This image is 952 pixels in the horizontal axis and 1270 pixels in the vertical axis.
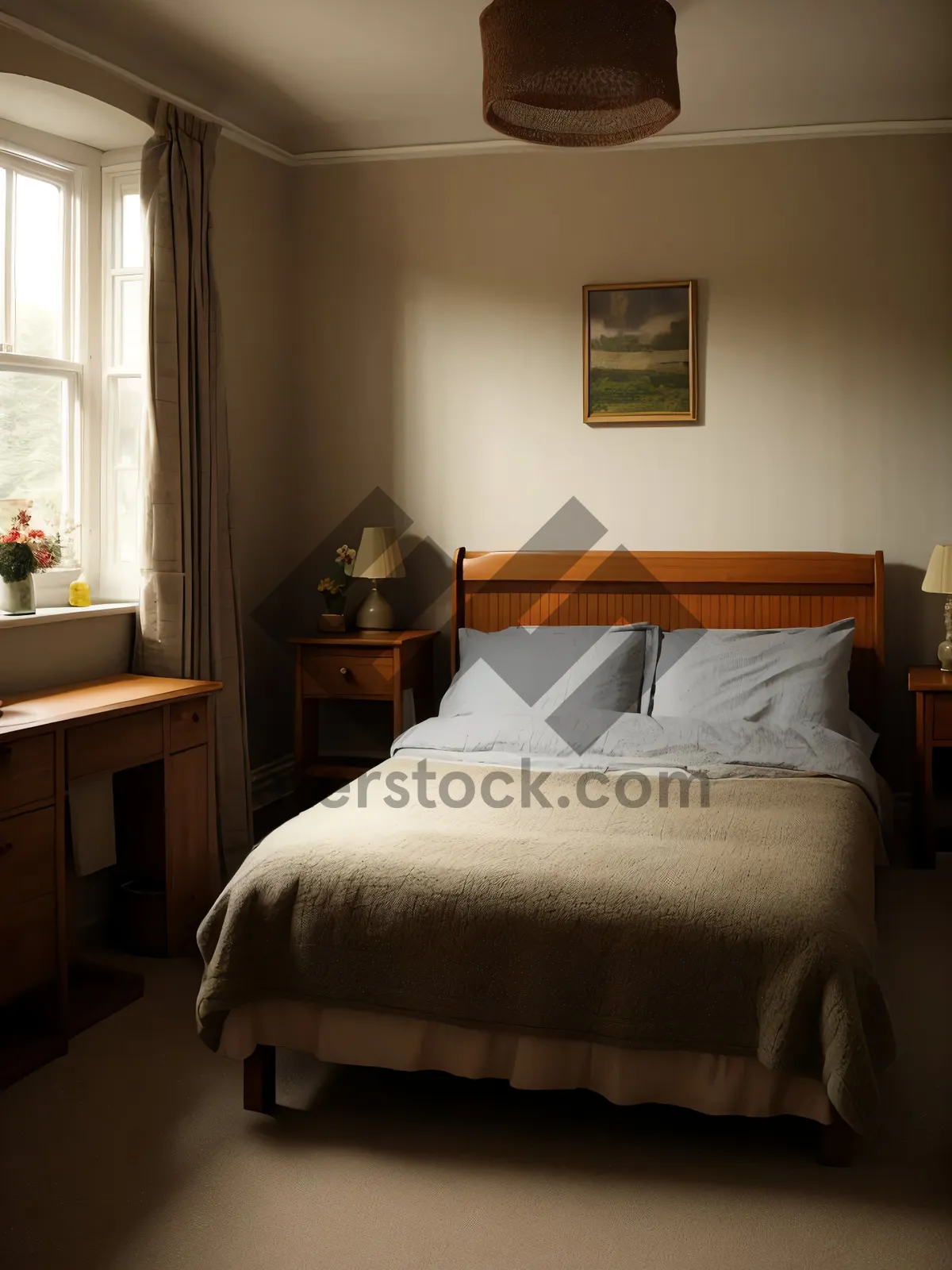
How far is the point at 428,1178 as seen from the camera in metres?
2.14

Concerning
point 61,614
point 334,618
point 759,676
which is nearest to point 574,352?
point 334,618

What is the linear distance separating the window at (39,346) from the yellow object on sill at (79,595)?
0.21 metres

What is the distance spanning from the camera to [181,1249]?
1929 millimetres

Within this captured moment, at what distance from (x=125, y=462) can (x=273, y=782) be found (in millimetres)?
1498

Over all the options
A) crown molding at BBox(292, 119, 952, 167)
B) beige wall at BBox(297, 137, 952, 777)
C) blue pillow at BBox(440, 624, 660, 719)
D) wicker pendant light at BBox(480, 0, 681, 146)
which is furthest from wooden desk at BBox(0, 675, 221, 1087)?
crown molding at BBox(292, 119, 952, 167)

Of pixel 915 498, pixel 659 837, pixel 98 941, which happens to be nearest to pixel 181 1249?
pixel 659 837

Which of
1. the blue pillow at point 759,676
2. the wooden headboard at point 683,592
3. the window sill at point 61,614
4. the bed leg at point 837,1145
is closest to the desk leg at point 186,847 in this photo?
the window sill at point 61,614

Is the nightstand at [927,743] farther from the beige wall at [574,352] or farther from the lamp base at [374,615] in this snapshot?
the lamp base at [374,615]

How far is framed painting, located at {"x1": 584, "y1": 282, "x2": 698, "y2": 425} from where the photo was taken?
4312 mm

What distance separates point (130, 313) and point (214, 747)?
5.05 ft

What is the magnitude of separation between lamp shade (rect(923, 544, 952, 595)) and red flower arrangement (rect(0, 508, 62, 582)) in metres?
2.98

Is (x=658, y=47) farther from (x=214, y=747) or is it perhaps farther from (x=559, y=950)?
(x=214, y=747)

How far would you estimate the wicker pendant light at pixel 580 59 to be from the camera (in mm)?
2520

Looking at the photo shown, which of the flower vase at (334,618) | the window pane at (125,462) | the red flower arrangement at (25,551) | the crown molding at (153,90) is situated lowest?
the flower vase at (334,618)
